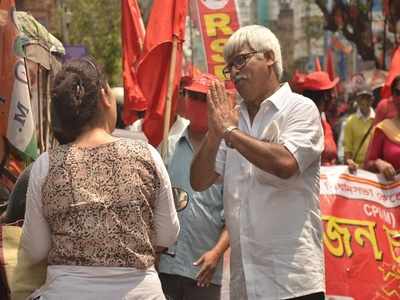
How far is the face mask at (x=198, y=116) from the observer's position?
5.62 m

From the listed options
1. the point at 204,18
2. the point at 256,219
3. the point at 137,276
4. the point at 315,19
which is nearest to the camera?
the point at 137,276

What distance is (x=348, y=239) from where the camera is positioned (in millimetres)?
6512

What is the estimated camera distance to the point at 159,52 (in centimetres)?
685

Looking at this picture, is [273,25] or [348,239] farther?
[273,25]

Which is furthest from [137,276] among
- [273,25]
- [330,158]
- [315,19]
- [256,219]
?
[273,25]

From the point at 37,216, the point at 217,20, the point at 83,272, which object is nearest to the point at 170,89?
the point at 37,216

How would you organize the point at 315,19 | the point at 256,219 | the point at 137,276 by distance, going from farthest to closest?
the point at 315,19
the point at 256,219
the point at 137,276

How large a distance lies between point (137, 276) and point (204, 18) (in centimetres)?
781

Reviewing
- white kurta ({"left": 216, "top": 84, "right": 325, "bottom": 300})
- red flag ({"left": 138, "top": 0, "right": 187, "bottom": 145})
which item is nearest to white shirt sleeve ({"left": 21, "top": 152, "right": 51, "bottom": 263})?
white kurta ({"left": 216, "top": 84, "right": 325, "bottom": 300})

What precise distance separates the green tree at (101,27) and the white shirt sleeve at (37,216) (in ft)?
99.1

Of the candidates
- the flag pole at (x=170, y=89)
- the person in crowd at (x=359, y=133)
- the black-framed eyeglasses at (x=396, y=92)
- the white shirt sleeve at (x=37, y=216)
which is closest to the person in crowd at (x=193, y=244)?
A: the flag pole at (x=170, y=89)

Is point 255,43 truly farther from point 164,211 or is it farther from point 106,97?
point 164,211

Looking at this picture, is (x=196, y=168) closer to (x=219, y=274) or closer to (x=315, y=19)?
(x=219, y=274)

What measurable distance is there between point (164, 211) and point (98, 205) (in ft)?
1.08
